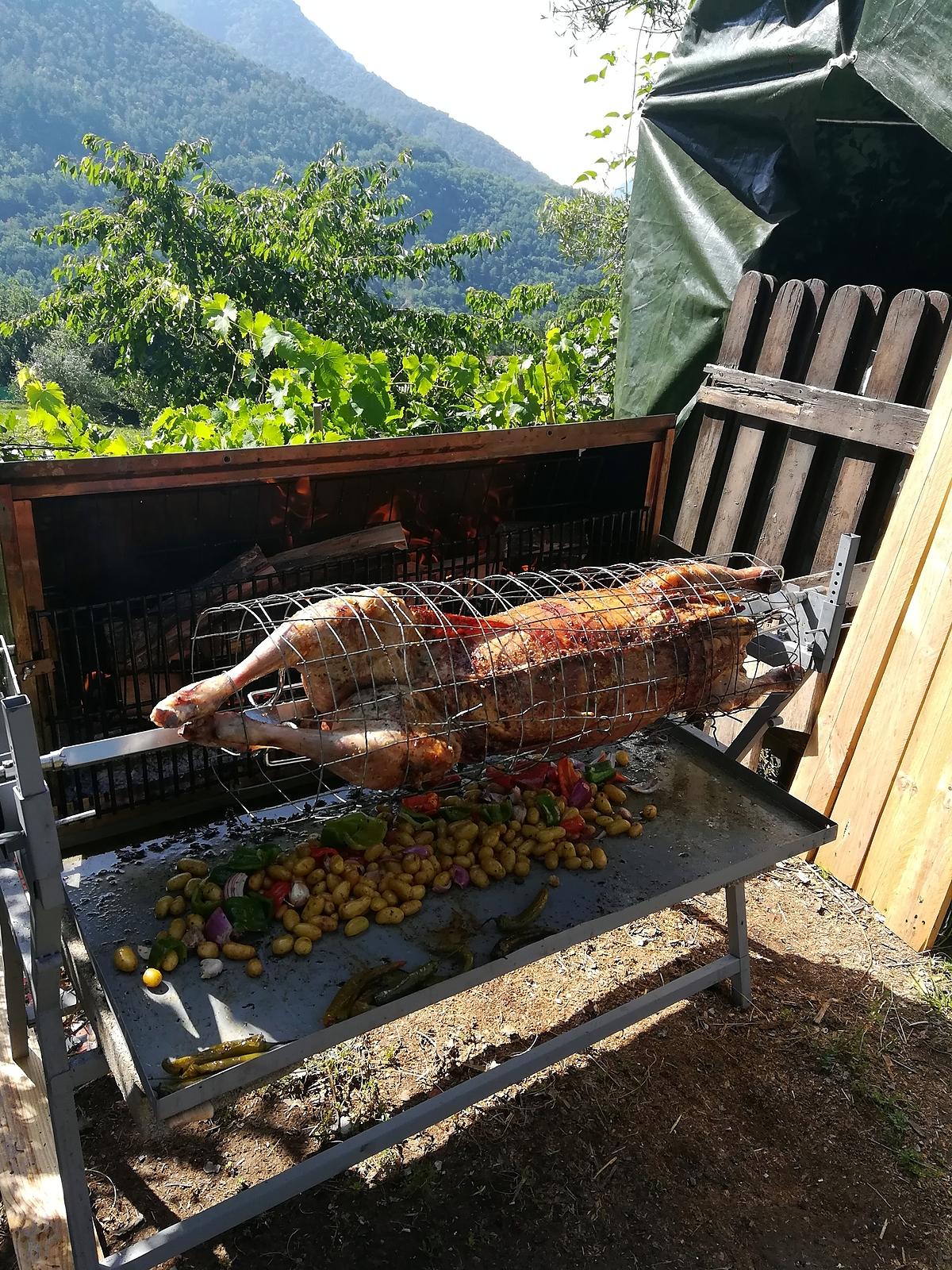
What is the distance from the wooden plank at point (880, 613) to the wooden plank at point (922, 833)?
300 mm

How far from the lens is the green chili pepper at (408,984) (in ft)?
6.93

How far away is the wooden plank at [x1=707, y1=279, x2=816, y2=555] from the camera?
176 inches

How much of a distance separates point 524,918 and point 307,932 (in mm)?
607

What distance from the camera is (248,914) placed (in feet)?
7.72

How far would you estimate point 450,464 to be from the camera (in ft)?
13.0

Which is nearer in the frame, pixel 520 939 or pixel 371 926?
pixel 520 939

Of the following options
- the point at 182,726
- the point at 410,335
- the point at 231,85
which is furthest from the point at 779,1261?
the point at 231,85

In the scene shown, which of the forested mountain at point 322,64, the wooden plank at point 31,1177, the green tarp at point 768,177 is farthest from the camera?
the forested mountain at point 322,64

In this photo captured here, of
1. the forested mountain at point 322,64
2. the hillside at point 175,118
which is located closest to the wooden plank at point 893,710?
the hillside at point 175,118

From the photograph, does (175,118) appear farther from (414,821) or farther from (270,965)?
(270,965)

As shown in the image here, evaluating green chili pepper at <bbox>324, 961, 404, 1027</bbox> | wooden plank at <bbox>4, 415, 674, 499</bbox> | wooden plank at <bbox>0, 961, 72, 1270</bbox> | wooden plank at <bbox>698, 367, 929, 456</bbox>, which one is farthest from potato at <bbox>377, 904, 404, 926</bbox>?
wooden plank at <bbox>698, 367, 929, 456</bbox>

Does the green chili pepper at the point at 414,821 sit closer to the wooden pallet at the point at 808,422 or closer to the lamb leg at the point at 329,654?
the lamb leg at the point at 329,654

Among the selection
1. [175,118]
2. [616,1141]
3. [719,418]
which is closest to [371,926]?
[616,1141]

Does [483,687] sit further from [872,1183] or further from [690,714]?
[872,1183]
